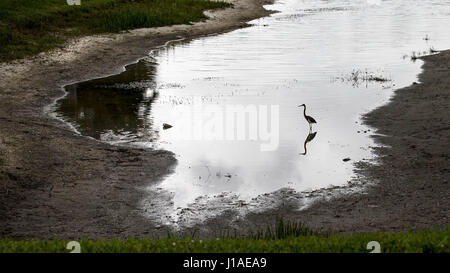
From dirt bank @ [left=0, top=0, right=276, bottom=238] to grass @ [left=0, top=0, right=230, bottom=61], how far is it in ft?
22.5

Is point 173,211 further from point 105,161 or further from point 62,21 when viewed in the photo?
point 62,21

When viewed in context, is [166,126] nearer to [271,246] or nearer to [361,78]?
[361,78]

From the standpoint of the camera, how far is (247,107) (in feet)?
83.7

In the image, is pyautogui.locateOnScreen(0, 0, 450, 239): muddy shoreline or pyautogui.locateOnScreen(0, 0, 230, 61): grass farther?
pyautogui.locateOnScreen(0, 0, 230, 61): grass

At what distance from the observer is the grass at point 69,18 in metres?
36.2

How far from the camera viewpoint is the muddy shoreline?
13.6m

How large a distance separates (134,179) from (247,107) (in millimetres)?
9607

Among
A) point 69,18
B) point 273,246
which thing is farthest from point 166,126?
point 69,18

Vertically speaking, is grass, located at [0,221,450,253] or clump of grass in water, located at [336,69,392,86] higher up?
grass, located at [0,221,450,253]

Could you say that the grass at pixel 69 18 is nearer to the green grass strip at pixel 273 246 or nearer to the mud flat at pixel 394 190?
the mud flat at pixel 394 190

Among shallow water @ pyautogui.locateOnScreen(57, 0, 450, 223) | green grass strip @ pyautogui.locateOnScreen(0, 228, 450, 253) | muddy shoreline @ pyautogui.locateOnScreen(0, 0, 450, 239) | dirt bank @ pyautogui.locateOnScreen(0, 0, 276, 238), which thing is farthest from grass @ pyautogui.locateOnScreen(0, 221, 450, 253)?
shallow water @ pyautogui.locateOnScreen(57, 0, 450, 223)

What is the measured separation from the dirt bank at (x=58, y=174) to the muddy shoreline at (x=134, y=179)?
0.02 m

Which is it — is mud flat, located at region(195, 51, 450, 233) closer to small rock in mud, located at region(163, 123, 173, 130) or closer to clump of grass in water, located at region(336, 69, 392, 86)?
small rock in mud, located at region(163, 123, 173, 130)

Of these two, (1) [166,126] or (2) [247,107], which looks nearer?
(1) [166,126]
